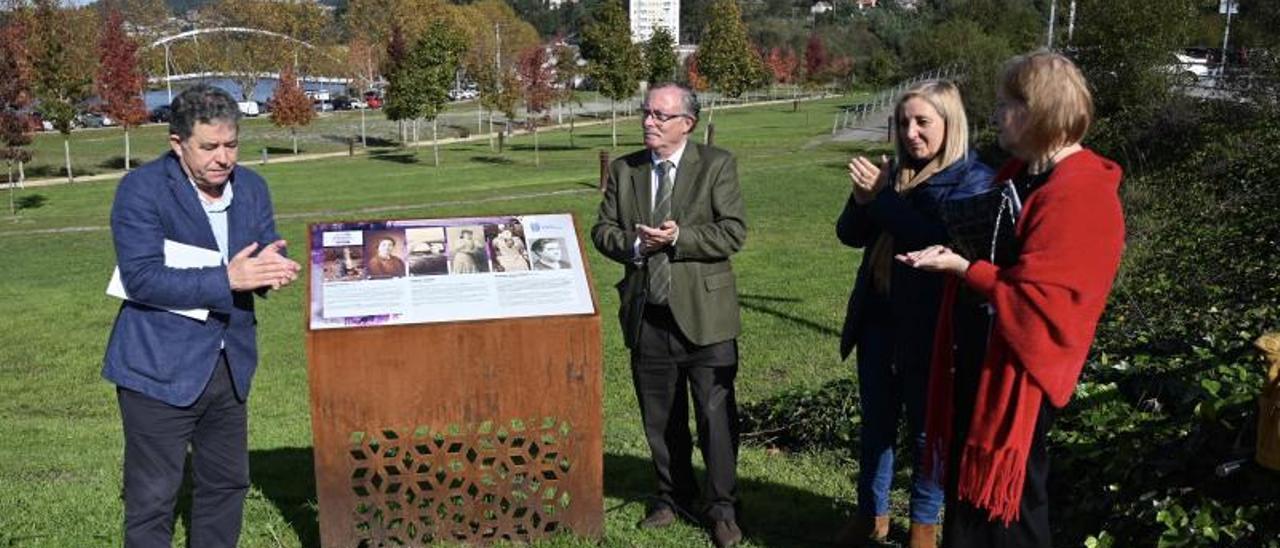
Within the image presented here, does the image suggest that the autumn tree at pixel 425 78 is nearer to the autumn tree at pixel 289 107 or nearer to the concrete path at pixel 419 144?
the concrete path at pixel 419 144

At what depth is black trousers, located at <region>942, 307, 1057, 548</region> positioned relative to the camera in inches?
130

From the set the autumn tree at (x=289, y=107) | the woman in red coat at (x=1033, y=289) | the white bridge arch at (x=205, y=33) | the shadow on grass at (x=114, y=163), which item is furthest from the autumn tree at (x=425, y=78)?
the woman in red coat at (x=1033, y=289)

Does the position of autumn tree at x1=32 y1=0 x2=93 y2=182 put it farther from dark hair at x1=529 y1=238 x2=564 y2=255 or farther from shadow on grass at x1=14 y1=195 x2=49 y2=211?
dark hair at x1=529 y1=238 x2=564 y2=255

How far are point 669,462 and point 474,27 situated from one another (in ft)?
289

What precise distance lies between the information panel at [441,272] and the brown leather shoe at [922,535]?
5.21ft

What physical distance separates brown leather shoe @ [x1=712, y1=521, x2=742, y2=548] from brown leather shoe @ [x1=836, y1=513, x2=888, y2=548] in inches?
17.4

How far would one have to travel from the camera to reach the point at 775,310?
12.4m

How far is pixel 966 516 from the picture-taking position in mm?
3398

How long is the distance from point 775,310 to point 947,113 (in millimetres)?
8309

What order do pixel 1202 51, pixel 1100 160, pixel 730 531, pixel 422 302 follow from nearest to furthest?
pixel 1100 160 < pixel 422 302 < pixel 730 531 < pixel 1202 51

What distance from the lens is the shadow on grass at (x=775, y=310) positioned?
11.1m

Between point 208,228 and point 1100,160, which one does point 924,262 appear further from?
point 208,228

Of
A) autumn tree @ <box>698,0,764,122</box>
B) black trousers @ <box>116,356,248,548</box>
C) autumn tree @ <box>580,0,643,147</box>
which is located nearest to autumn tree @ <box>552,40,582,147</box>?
autumn tree @ <box>698,0,764,122</box>

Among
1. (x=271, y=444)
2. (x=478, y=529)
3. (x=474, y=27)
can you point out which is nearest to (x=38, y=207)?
(x=271, y=444)
